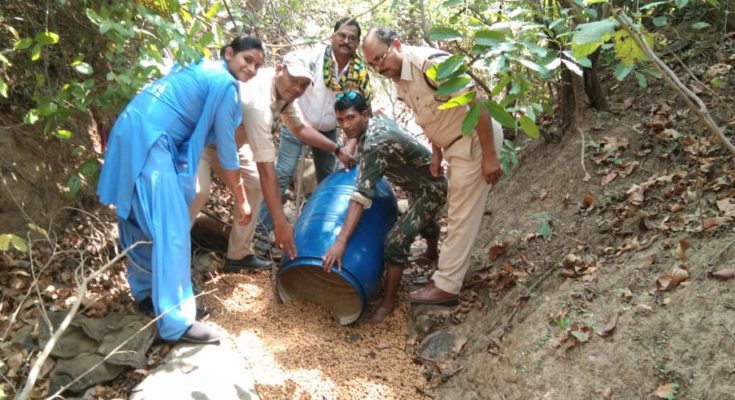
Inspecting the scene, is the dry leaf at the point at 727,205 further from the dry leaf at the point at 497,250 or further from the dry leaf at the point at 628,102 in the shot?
the dry leaf at the point at 628,102

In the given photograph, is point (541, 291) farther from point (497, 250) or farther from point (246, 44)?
point (246, 44)

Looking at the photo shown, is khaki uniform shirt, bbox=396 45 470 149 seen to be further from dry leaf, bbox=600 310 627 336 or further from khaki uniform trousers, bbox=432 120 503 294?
dry leaf, bbox=600 310 627 336

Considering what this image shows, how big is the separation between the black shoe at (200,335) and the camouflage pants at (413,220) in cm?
109

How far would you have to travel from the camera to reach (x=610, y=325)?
248 cm

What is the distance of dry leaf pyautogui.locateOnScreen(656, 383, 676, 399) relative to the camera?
210cm

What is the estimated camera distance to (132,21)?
3197 mm

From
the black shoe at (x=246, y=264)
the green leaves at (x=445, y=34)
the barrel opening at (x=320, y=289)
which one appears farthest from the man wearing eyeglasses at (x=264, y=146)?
the green leaves at (x=445, y=34)

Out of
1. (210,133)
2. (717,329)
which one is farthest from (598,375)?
(210,133)

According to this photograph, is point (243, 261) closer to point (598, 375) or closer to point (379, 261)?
point (379, 261)

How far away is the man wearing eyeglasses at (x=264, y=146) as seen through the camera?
3281mm

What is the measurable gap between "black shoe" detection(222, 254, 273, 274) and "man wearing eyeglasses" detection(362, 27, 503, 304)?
1143mm

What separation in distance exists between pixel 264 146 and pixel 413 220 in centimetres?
97

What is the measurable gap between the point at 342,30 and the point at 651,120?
2.11 meters

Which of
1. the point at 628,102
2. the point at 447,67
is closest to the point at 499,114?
the point at 447,67
